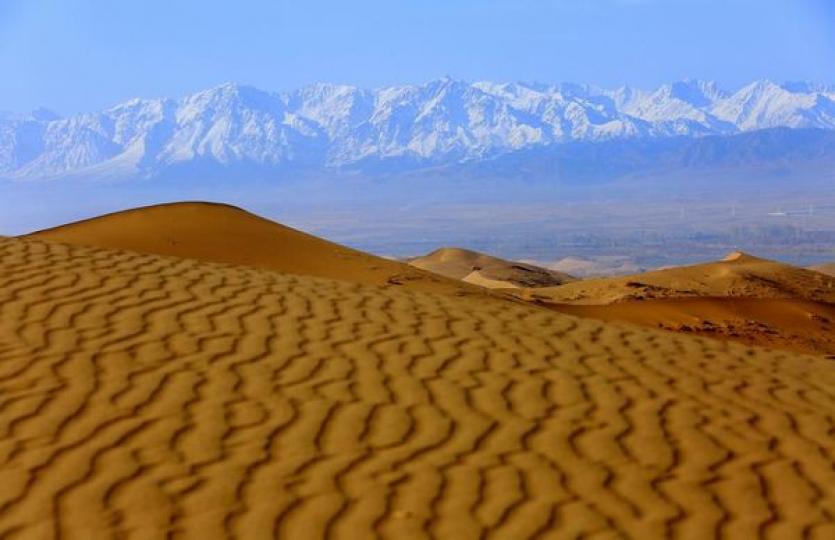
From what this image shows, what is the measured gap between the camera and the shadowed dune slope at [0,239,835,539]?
4.29 meters

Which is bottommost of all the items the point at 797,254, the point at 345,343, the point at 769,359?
the point at 797,254

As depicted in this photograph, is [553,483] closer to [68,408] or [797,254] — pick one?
[68,408]

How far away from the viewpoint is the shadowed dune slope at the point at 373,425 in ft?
14.1

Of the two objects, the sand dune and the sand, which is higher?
the sand

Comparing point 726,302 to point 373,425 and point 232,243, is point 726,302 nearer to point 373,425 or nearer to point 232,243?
point 232,243

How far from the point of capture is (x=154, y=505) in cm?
421

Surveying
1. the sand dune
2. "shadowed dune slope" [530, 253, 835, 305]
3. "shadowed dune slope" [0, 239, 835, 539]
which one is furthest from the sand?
"shadowed dune slope" [0, 239, 835, 539]

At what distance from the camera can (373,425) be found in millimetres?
5285

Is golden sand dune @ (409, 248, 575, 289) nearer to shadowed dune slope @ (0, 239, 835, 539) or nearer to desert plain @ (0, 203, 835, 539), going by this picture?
desert plain @ (0, 203, 835, 539)

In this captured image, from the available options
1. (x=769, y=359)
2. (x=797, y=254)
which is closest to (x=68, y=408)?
(x=769, y=359)

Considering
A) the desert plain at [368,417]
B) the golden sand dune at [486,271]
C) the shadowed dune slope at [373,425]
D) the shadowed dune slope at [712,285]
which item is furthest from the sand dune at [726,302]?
the shadowed dune slope at [373,425]

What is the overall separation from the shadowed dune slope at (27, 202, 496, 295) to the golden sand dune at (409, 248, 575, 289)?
9.21 m

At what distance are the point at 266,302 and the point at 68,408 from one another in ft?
9.75

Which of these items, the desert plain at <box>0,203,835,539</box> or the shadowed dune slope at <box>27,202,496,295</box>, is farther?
the shadowed dune slope at <box>27,202,496,295</box>
